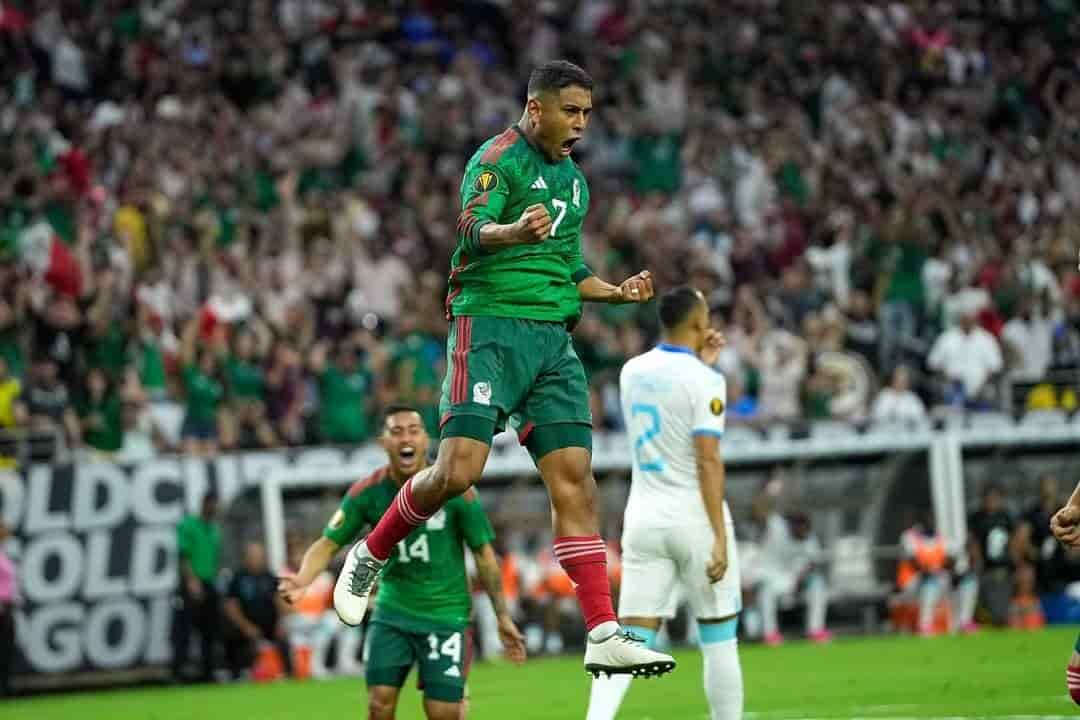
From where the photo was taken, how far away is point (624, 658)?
8.55 m

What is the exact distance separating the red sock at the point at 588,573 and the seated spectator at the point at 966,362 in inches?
637

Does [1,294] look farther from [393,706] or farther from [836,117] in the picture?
[836,117]

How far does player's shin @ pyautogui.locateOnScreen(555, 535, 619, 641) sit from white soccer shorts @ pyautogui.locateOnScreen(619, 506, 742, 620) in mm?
1982

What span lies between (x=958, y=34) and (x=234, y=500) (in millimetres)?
15589

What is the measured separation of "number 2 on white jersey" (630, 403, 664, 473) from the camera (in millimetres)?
11016

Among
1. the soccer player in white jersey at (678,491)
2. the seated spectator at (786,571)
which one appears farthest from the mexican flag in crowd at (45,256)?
the soccer player in white jersey at (678,491)

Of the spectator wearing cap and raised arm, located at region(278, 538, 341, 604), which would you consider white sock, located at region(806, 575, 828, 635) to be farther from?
raised arm, located at region(278, 538, 341, 604)

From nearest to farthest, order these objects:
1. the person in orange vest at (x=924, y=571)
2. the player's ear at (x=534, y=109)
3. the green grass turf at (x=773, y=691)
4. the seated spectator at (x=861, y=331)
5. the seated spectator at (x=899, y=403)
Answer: the player's ear at (x=534, y=109) < the green grass turf at (x=773, y=691) < the person in orange vest at (x=924, y=571) < the seated spectator at (x=899, y=403) < the seated spectator at (x=861, y=331)

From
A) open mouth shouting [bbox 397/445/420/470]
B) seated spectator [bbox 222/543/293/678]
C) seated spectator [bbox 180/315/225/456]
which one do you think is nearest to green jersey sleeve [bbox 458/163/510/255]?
open mouth shouting [bbox 397/445/420/470]

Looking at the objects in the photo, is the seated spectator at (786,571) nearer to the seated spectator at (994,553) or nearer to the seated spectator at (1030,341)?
the seated spectator at (994,553)

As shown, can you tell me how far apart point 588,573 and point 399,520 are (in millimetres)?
935

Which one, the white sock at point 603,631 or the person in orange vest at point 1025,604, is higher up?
the white sock at point 603,631

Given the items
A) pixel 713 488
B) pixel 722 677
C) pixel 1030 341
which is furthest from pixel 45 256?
pixel 722 677

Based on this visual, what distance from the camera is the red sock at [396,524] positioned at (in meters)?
8.98
